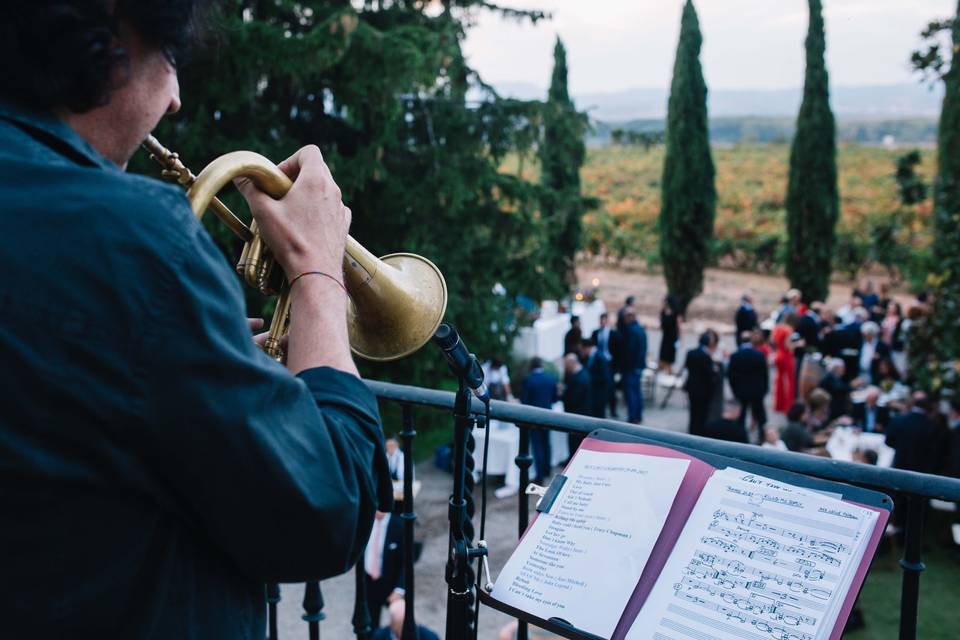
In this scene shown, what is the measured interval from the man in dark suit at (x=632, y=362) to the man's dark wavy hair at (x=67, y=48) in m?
12.0

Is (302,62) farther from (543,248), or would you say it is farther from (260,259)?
(260,259)

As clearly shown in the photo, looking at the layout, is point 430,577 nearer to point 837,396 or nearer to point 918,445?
point 918,445

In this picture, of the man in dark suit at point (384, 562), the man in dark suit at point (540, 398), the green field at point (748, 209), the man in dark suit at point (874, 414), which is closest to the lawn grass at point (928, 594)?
the man in dark suit at point (874, 414)

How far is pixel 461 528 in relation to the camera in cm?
175

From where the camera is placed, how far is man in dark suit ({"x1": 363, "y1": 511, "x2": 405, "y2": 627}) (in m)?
5.75

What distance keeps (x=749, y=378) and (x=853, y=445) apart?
3095 millimetres

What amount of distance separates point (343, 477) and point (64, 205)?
0.43m

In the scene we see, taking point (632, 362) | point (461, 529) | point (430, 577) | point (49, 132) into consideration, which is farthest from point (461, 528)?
point (632, 362)

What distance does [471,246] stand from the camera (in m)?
10.1

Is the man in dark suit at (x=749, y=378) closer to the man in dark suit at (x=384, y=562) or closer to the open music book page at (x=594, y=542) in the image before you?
the man in dark suit at (x=384, y=562)

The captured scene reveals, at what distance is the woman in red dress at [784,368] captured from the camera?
12938 millimetres

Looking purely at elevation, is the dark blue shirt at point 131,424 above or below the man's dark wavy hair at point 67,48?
below

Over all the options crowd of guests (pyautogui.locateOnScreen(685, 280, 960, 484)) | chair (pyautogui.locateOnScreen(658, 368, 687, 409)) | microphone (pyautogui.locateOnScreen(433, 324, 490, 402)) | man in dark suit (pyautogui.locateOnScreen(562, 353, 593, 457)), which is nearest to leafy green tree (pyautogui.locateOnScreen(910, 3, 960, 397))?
crowd of guests (pyautogui.locateOnScreen(685, 280, 960, 484))

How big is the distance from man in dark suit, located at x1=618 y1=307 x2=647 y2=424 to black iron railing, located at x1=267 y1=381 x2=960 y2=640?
34.5 ft
